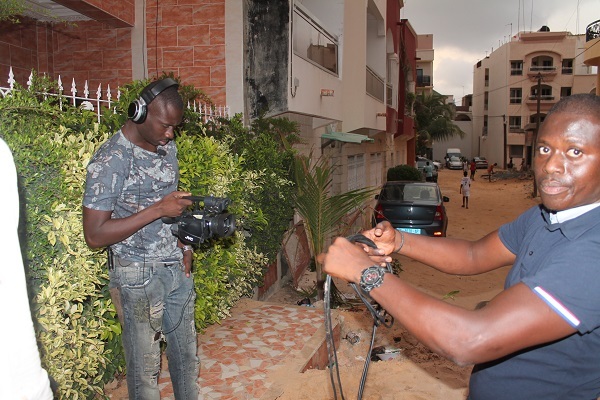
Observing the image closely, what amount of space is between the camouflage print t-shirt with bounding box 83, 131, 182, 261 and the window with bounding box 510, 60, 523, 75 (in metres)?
51.8

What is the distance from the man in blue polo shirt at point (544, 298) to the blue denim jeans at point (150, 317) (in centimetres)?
134

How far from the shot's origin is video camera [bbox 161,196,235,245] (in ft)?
8.85

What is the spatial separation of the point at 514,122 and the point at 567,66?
689 centimetres

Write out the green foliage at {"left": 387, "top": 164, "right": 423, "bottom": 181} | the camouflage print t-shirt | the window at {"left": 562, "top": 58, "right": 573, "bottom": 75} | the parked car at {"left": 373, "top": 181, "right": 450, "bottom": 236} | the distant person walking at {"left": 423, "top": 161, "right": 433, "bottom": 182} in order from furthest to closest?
the window at {"left": 562, "top": 58, "right": 573, "bottom": 75} → the distant person walking at {"left": 423, "top": 161, "right": 433, "bottom": 182} → the green foliage at {"left": 387, "top": 164, "right": 423, "bottom": 181} → the parked car at {"left": 373, "top": 181, "right": 450, "bottom": 236} → the camouflage print t-shirt

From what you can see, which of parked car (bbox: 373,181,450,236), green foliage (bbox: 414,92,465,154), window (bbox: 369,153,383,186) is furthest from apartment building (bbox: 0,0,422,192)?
green foliage (bbox: 414,92,465,154)

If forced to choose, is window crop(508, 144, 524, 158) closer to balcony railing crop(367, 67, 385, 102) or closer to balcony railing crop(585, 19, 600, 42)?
balcony railing crop(585, 19, 600, 42)

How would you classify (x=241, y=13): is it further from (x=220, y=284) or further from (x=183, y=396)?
(x=183, y=396)

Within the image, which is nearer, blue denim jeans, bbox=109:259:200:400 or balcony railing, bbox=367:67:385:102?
blue denim jeans, bbox=109:259:200:400

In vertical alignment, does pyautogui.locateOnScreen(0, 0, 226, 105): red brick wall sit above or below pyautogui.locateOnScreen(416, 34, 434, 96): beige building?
A: below

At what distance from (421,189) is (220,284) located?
7.76 meters

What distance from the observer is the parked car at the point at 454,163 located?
4769 centimetres

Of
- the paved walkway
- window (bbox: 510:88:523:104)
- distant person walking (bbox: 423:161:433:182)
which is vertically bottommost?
the paved walkway

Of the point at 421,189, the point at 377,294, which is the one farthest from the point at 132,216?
the point at 421,189

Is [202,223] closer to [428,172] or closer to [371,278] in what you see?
[371,278]
